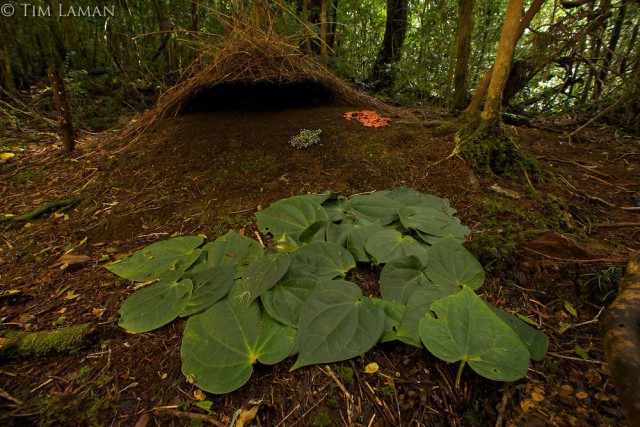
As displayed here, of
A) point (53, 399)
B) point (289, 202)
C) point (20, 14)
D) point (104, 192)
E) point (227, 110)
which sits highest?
point (20, 14)

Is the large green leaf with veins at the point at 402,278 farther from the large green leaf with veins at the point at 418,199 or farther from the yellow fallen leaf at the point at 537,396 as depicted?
the large green leaf with veins at the point at 418,199

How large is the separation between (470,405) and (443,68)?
5.37 m

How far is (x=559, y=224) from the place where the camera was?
179 cm

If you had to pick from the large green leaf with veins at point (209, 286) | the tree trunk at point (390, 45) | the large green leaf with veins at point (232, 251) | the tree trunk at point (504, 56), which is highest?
the tree trunk at point (390, 45)

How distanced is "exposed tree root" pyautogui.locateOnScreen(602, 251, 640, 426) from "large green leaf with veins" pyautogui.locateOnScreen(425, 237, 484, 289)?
50 centimetres

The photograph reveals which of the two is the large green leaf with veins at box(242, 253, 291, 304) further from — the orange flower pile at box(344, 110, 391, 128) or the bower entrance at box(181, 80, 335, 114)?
the bower entrance at box(181, 80, 335, 114)

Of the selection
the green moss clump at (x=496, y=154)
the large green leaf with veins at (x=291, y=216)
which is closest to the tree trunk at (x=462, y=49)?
the green moss clump at (x=496, y=154)

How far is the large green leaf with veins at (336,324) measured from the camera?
3.38 feet

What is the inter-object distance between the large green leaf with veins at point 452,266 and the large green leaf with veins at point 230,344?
718mm

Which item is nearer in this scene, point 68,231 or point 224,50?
Answer: point 68,231

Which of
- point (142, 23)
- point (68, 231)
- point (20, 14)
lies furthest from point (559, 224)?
point (20, 14)

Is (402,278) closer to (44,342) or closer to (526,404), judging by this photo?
(526,404)

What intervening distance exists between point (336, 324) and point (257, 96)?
259 centimetres

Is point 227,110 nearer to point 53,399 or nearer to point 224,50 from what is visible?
point 224,50
